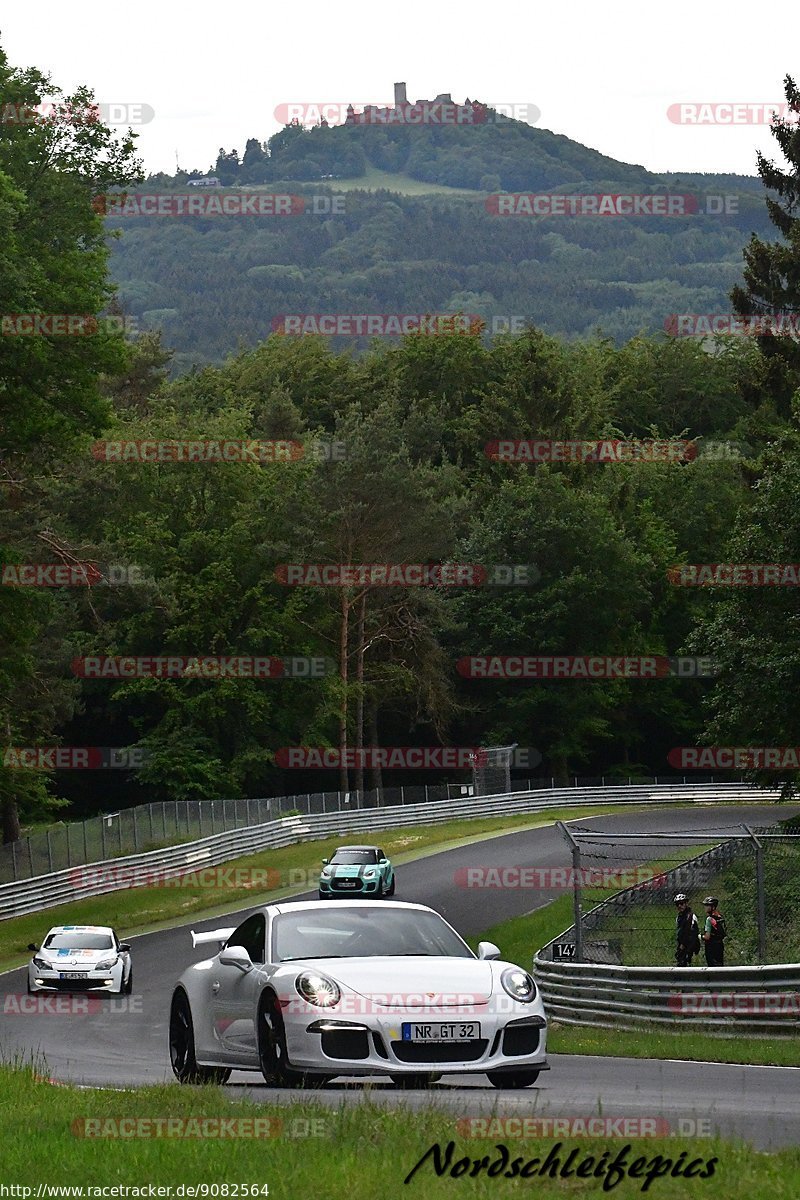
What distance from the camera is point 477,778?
6969cm

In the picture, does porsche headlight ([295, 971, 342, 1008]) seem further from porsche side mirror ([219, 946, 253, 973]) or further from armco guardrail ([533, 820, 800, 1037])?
armco guardrail ([533, 820, 800, 1037])

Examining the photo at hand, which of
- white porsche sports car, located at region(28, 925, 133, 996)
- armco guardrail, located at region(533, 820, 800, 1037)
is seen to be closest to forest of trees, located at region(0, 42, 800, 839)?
white porsche sports car, located at region(28, 925, 133, 996)

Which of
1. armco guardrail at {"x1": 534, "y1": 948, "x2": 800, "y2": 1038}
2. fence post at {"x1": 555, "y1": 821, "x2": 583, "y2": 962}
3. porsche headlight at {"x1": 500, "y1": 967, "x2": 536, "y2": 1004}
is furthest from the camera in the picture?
fence post at {"x1": 555, "y1": 821, "x2": 583, "y2": 962}

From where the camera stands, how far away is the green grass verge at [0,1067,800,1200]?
689cm

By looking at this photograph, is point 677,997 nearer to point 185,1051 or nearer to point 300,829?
point 185,1051

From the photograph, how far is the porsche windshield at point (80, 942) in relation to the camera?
2927cm

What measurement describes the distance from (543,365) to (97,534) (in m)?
29.0

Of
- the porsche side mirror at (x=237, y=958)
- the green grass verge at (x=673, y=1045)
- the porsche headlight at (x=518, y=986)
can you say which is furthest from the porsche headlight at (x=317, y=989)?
the green grass verge at (x=673, y=1045)

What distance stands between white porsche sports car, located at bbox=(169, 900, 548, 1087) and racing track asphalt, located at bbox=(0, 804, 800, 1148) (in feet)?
0.68

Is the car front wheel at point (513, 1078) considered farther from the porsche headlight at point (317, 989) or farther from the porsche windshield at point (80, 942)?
the porsche windshield at point (80, 942)

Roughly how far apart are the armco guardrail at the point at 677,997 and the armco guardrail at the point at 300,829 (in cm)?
2421

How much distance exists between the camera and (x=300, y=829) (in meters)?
59.2

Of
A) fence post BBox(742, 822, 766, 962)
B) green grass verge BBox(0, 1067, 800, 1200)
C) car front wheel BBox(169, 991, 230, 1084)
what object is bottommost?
fence post BBox(742, 822, 766, 962)

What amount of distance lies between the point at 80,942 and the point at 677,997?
44.8 ft
